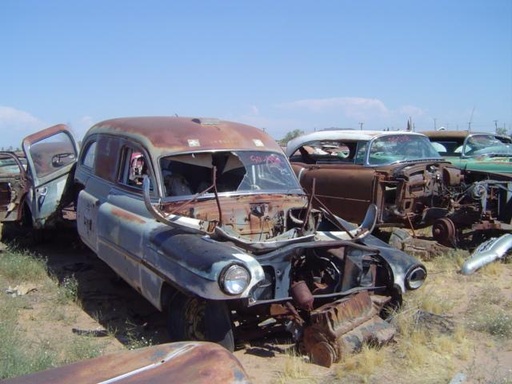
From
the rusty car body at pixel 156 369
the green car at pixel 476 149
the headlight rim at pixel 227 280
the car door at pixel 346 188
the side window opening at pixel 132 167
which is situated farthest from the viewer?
the green car at pixel 476 149

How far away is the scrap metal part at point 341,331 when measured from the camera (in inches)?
173

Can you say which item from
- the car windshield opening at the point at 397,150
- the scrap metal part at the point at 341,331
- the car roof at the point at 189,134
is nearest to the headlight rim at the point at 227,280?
the scrap metal part at the point at 341,331

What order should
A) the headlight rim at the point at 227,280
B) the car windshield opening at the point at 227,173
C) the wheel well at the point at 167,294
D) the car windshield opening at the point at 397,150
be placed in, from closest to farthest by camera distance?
the headlight rim at the point at 227,280
the wheel well at the point at 167,294
the car windshield opening at the point at 227,173
the car windshield opening at the point at 397,150

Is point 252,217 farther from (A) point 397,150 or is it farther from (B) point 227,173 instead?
(A) point 397,150

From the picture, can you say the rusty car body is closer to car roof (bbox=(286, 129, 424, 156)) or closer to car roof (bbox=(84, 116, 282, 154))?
car roof (bbox=(84, 116, 282, 154))

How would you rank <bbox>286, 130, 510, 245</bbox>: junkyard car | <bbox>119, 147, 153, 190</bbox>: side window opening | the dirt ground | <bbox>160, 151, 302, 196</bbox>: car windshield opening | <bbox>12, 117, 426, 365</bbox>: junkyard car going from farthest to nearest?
<bbox>286, 130, 510, 245</bbox>: junkyard car
<bbox>119, 147, 153, 190</bbox>: side window opening
<bbox>160, 151, 302, 196</bbox>: car windshield opening
<bbox>12, 117, 426, 365</bbox>: junkyard car
the dirt ground

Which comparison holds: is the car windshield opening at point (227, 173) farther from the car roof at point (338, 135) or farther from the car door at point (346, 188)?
the car roof at point (338, 135)

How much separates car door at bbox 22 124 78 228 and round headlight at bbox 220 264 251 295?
14.3 feet

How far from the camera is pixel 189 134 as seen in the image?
6.09 meters

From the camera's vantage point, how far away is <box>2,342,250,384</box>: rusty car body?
89.7 inches

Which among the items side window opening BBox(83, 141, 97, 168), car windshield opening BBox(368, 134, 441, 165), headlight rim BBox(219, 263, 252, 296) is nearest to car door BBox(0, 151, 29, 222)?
side window opening BBox(83, 141, 97, 168)

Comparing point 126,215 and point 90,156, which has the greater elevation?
point 90,156

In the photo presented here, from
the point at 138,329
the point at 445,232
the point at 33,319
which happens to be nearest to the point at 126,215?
the point at 138,329

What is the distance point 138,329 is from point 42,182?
10.5 ft
